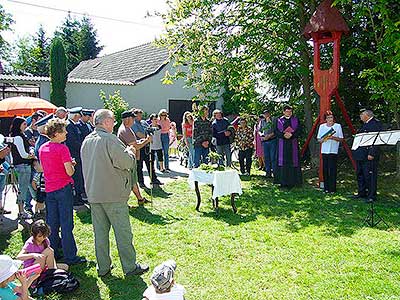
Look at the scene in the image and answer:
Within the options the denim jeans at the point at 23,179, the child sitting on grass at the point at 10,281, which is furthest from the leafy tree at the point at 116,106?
the child sitting on grass at the point at 10,281

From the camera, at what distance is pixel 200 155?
9938 mm

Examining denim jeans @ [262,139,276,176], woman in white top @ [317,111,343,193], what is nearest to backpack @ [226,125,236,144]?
denim jeans @ [262,139,276,176]

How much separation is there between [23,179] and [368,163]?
6401 mm

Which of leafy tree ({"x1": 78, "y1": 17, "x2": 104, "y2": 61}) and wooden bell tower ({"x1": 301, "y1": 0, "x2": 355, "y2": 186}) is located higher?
leafy tree ({"x1": 78, "y1": 17, "x2": 104, "y2": 61})

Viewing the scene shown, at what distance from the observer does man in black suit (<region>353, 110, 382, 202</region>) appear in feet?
25.8

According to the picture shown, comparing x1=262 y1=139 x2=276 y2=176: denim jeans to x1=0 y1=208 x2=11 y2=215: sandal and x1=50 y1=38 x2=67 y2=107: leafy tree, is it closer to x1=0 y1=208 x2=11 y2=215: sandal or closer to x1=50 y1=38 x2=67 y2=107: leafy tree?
x1=0 y1=208 x2=11 y2=215: sandal

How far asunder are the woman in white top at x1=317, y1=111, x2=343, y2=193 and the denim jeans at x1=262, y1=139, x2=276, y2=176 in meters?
1.60

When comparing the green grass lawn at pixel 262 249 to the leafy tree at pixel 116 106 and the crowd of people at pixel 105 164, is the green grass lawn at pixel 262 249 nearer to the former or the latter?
the crowd of people at pixel 105 164

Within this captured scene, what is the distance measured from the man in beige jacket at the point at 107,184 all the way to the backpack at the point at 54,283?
443 mm

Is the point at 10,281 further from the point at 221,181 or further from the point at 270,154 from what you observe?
the point at 270,154

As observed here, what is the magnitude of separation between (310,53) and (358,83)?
1778 millimetres

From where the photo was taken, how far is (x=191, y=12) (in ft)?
34.3

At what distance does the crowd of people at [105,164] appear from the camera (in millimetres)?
4301

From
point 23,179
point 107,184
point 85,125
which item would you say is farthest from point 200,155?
point 107,184
